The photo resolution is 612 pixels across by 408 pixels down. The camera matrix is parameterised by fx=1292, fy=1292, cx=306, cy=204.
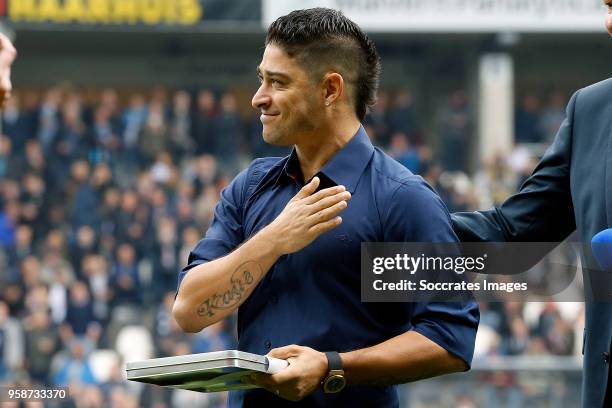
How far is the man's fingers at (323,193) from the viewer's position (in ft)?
11.6

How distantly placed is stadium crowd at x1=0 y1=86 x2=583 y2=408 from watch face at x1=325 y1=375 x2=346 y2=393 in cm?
802

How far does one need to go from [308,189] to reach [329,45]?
1.62 ft

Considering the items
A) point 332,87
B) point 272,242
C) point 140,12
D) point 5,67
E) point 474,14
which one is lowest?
point 272,242

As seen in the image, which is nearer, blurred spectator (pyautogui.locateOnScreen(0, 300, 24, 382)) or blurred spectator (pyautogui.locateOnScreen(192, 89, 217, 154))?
blurred spectator (pyautogui.locateOnScreen(0, 300, 24, 382))

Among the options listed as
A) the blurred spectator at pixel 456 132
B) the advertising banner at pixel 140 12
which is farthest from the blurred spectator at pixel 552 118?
the advertising banner at pixel 140 12

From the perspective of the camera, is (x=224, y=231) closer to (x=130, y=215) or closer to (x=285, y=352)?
(x=285, y=352)

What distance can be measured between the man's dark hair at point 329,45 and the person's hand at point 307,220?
43cm

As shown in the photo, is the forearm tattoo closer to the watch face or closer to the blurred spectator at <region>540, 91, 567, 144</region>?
the watch face

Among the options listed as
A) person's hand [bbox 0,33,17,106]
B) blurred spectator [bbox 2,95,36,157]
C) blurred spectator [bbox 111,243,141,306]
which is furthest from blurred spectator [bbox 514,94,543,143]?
person's hand [bbox 0,33,17,106]

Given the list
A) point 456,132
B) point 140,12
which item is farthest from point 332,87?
point 140,12

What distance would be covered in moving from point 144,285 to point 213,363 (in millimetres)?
12032

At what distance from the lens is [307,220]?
353 cm

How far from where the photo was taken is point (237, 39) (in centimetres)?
2161

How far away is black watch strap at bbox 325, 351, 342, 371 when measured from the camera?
348 cm
